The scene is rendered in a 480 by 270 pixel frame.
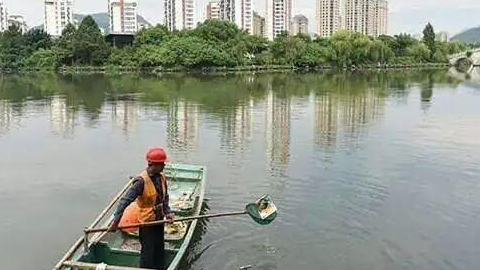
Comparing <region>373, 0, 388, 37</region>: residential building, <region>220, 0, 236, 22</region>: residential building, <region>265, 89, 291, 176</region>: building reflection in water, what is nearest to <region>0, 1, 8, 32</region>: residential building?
<region>220, 0, 236, 22</region>: residential building

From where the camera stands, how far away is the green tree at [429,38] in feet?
291

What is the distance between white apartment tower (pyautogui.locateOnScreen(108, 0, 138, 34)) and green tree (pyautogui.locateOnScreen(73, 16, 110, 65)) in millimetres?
75580

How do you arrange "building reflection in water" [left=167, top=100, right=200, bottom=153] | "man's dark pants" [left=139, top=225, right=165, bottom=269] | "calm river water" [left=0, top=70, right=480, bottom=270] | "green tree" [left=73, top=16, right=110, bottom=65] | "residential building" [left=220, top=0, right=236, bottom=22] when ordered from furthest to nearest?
"residential building" [left=220, top=0, right=236, bottom=22], "green tree" [left=73, top=16, right=110, bottom=65], "building reflection in water" [left=167, top=100, right=200, bottom=153], "calm river water" [left=0, top=70, right=480, bottom=270], "man's dark pants" [left=139, top=225, right=165, bottom=269]

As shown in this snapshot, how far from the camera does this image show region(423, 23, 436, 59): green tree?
88562 mm

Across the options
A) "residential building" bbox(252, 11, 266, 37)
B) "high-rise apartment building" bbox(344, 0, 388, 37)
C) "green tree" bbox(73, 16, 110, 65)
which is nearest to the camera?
"green tree" bbox(73, 16, 110, 65)

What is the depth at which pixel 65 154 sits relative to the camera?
15.4m

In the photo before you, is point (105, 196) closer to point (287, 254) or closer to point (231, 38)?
point (287, 254)

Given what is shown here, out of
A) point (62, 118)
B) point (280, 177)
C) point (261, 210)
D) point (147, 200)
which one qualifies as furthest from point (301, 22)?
point (147, 200)

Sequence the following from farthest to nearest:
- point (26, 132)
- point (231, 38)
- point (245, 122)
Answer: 1. point (231, 38)
2. point (245, 122)
3. point (26, 132)

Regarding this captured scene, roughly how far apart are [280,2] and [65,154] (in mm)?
105244

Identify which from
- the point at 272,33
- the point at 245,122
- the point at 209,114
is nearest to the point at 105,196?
the point at 245,122

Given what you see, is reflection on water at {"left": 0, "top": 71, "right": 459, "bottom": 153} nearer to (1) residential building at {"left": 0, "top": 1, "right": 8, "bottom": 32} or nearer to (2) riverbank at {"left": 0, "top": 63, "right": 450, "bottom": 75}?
(2) riverbank at {"left": 0, "top": 63, "right": 450, "bottom": 75}

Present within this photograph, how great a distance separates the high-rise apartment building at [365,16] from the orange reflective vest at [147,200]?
112m

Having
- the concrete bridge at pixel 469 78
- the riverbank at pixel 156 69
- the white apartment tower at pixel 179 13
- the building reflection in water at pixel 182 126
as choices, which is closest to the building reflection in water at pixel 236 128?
the building reflection in water at pixel 182 126
